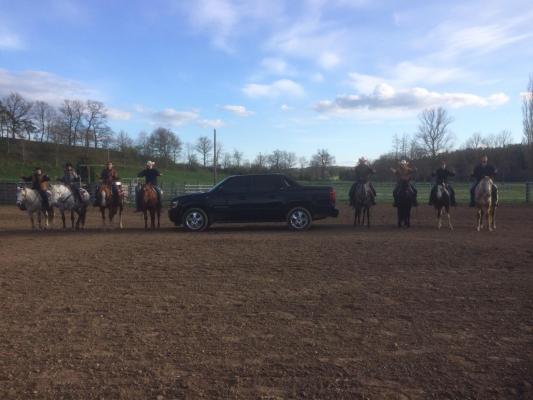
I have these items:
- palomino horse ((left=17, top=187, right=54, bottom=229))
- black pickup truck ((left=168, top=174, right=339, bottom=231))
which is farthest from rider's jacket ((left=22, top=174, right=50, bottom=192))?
black pickup truck ((left=168, top=174, right=339, bottom=231))

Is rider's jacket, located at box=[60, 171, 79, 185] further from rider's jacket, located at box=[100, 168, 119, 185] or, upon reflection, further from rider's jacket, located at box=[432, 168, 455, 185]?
rider's jacket, located at box=[432, 168, 455, 185]

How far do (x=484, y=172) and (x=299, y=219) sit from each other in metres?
6.37

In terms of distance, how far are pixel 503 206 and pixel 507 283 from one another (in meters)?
22.5

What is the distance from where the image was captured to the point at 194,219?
15.0 meters

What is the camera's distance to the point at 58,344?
4.95 m

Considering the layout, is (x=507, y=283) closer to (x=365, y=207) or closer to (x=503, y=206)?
(x=365, y=207)

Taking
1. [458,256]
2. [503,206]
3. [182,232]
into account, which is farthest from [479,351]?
[503,206]

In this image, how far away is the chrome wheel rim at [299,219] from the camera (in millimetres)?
15008

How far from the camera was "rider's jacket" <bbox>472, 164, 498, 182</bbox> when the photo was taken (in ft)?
50.5

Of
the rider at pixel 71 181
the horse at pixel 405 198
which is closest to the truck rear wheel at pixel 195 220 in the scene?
the rider at pixel 71 181

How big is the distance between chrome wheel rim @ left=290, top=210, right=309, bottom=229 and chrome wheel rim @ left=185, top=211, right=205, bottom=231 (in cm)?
289

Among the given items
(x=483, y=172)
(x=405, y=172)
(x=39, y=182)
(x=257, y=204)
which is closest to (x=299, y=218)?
(x=257, y=204)

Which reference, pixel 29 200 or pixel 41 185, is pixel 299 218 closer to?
pixel 41 185

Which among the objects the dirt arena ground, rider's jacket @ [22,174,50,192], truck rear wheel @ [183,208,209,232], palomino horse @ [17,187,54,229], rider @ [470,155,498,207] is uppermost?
rider @ [470,155,498,207]
